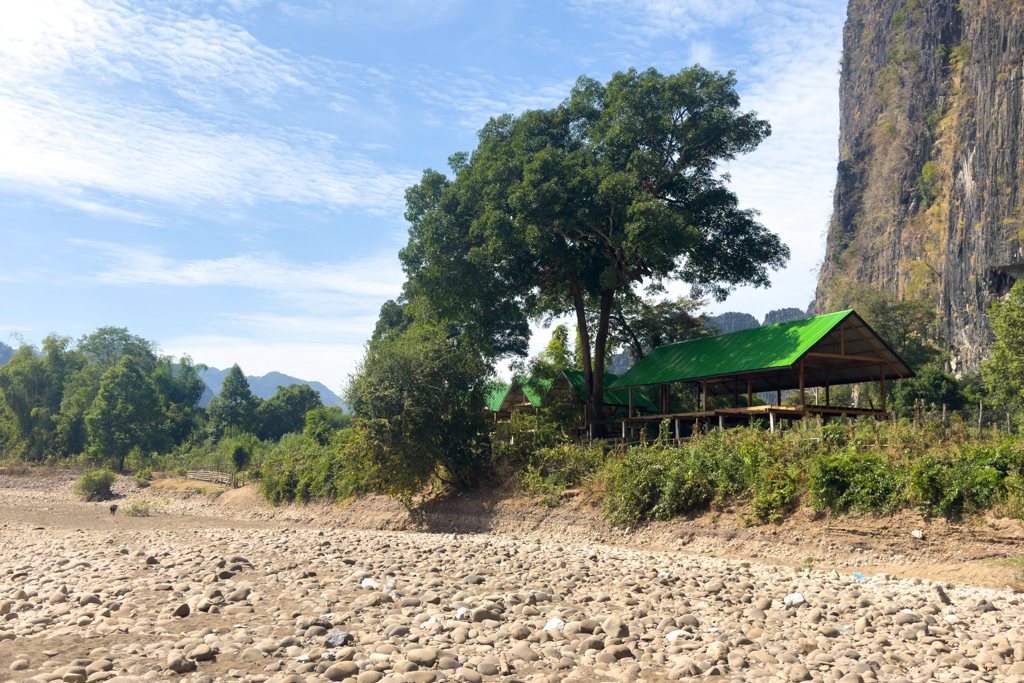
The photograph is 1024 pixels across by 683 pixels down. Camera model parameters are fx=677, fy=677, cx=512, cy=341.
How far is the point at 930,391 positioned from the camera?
43.1m

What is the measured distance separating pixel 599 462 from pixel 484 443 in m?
5.03

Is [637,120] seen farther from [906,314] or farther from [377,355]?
[906,314]

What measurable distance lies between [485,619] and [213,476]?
38.3 meters

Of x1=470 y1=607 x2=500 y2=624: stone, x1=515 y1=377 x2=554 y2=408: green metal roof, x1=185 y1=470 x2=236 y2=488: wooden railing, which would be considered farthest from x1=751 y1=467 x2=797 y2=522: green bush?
x1=185 y1=470 x2=236 y2=488: wooden railing

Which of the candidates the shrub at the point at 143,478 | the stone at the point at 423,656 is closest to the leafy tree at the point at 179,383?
the shrub at the point at 143,478

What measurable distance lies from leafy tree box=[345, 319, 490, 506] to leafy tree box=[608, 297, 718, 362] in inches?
549

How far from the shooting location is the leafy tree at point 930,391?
43.1 m

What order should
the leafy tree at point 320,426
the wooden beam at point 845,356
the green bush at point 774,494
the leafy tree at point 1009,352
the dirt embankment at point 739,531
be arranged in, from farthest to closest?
the leafy tree at point 1009,352 → the leafy tree at point 320,426 → the wooden beam at point 845,356 → the green bush at point 774,494 → the dirt embankment at point 739,531

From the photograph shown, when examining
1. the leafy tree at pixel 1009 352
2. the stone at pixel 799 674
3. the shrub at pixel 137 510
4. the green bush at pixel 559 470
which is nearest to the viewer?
the stone at pixel 799 674

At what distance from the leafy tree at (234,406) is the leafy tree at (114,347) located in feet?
44.3

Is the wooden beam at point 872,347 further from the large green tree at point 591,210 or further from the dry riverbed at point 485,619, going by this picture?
the dry riverbed at point 485,619

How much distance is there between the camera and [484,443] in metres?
23.8

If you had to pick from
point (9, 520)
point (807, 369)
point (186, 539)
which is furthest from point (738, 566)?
point (9, 520)

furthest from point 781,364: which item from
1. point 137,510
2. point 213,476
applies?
point 213,476
